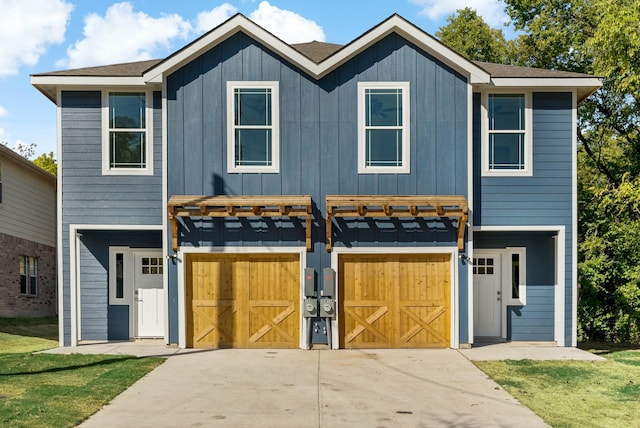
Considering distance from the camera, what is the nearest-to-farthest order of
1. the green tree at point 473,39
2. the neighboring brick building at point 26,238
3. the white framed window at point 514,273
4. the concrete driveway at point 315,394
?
the concrete driveway at point 315,394
the white framed window at point 514,273
the neighboring brick building at point 26,238
the green tree at point 473,39

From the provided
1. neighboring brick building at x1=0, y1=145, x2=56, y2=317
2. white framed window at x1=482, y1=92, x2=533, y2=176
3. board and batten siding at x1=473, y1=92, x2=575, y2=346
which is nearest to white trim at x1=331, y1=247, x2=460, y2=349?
board and batten siding at x1=473, y1=92, x2=575, y2=346

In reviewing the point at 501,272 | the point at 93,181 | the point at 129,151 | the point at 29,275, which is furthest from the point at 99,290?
the point at 501,272

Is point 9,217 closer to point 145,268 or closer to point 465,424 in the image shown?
point 145,268

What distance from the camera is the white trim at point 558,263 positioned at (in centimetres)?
1454

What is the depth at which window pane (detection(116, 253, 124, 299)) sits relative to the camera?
15.6 m

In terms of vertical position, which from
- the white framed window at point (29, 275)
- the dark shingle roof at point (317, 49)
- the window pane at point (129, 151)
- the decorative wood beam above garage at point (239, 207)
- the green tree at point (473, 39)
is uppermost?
the green tree at point (473, 39)

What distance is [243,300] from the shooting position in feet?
47.1

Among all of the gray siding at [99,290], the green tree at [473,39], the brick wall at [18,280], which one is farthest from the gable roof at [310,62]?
the green tree at [473,39]

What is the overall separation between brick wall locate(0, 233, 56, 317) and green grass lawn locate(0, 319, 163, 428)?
6.54 metres

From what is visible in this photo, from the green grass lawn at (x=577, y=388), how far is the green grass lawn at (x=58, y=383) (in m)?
6.32

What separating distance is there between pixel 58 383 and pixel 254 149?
635cm

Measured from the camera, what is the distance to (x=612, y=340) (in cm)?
1930

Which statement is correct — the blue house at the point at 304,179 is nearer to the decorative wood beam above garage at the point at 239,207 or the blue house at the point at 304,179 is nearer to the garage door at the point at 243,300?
the garage door at the point at 243,300

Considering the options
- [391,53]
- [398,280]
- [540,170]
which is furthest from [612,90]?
[398,280]
